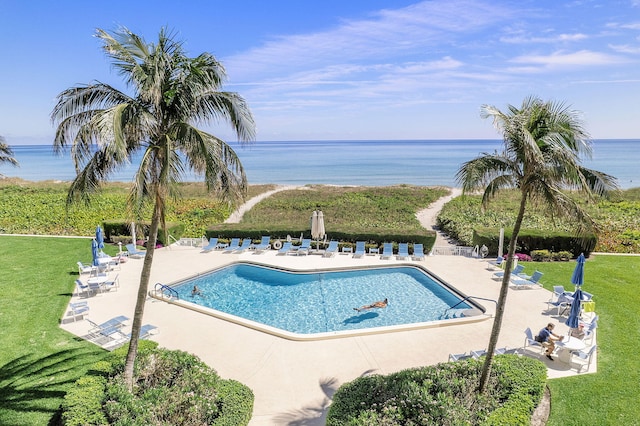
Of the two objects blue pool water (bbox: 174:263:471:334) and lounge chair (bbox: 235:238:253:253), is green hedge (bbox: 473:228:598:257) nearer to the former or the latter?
blue pool water (bbox: 174:263:471:334)

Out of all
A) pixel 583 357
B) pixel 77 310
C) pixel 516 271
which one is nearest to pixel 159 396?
pixel 77 310

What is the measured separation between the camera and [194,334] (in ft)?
36.9

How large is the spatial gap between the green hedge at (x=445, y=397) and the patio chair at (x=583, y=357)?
1.63m

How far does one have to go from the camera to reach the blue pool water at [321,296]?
13.2 m

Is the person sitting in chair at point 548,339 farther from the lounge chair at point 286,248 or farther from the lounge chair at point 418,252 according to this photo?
the lounge chair at point 286,248

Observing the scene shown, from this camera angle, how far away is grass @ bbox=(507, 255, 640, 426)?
7.45 metres

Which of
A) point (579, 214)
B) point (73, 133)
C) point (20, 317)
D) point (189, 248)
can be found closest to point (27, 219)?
point (189, 248)

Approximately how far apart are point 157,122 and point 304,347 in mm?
6935

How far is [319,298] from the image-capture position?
15.2m

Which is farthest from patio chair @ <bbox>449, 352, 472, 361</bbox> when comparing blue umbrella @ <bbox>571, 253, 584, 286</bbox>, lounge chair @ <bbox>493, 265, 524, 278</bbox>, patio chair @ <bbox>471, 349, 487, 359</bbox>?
lounge chair @ <bbox>493, 265, 524, 278</bbox>

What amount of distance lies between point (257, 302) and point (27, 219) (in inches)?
956

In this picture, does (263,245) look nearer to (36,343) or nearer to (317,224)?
(317,224)

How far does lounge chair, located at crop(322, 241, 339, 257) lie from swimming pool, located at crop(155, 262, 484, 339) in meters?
2.17

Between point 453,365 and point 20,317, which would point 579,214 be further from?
point 20,317
